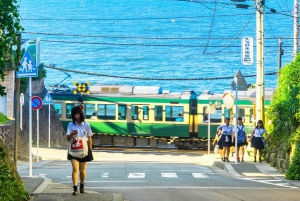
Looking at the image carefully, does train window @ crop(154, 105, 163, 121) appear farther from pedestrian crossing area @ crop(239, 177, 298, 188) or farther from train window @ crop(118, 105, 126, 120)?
pedestrian crossing area @ crop(239, 177, 298, 188)

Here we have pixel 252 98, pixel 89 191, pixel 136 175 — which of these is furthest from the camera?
pixel 252 98

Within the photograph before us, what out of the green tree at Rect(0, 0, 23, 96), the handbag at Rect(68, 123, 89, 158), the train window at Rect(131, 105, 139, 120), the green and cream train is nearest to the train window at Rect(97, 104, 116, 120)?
the green and cream train

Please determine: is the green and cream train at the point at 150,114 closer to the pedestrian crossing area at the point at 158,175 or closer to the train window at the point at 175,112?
the train window at the point at 175,112

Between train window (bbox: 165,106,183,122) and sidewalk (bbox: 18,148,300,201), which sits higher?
train window (bbox: 165,106,183,122)

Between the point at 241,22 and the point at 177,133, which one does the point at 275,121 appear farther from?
the point at 241,22

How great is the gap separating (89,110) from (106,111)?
1.08 meters

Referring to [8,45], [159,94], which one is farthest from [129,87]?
[8,45]

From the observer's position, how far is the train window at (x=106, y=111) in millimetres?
47731

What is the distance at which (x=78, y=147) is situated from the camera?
47.4 feet

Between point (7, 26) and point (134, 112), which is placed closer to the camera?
point (7, 26)

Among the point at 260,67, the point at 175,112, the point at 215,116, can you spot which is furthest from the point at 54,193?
the point at 215,116

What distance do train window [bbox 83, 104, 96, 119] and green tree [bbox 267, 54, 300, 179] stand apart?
74.0 ft

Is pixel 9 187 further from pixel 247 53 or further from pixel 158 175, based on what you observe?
pixel 247 53

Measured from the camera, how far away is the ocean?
94.1m
